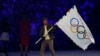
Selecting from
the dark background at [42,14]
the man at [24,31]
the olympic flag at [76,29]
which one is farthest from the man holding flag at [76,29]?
the dark background at [42,14]

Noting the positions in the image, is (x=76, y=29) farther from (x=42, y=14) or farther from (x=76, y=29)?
(x=42, y=14)

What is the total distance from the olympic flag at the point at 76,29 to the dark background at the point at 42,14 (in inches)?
345

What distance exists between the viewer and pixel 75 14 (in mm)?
16422

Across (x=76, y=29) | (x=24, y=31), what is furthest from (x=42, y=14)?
(x=76, y=29)

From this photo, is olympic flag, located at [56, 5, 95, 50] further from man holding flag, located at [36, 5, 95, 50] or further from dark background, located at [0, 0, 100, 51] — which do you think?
dark background, located at [0, 0, 100, 51]

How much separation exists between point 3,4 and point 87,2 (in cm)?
514

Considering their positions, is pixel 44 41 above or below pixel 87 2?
below

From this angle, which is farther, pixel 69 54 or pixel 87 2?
pixel 87 2

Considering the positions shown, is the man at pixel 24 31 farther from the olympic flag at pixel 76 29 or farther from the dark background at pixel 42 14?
the dark background at pixel 42 14

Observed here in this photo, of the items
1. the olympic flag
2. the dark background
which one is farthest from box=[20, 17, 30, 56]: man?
the dark background

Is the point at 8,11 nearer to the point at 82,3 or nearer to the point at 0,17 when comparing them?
the point at 0,17

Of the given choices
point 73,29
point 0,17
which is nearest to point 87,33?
point 73,29

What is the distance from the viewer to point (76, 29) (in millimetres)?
16312

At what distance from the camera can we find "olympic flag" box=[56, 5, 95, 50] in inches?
639
